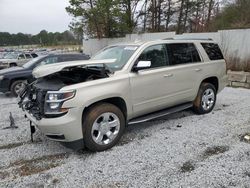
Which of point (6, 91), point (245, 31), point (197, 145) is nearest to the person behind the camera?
point (197, 145)

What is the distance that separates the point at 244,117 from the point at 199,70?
1.43 metres

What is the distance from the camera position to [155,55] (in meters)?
4.90

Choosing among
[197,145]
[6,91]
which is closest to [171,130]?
[197,145]

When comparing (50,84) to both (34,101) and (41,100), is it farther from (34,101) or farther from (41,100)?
(34,101)

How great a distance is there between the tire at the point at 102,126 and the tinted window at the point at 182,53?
1702 mm

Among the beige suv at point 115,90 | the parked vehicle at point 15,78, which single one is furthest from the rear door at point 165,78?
the parked vehicle at point 15,78

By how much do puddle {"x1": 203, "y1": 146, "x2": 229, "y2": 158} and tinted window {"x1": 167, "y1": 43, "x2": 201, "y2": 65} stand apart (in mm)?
1819

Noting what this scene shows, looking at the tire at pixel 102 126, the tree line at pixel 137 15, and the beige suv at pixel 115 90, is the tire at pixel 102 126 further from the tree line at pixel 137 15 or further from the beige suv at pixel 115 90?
the tree line at pixel 137 15

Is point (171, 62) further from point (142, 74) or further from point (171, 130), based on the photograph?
point (171, 130)

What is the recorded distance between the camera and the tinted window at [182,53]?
5148 millimetres

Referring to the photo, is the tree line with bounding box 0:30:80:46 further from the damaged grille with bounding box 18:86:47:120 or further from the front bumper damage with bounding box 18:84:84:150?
the front bumper damage with bounding box 18:84:84:150

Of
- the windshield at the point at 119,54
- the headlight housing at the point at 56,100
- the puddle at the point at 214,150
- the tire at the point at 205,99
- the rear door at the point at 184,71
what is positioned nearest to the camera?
the headlight housing at the point at 56,100

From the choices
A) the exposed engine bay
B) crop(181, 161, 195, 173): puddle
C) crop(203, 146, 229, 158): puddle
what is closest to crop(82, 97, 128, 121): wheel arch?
the exposed engine bay

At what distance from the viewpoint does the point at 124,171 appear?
3.51 metres
